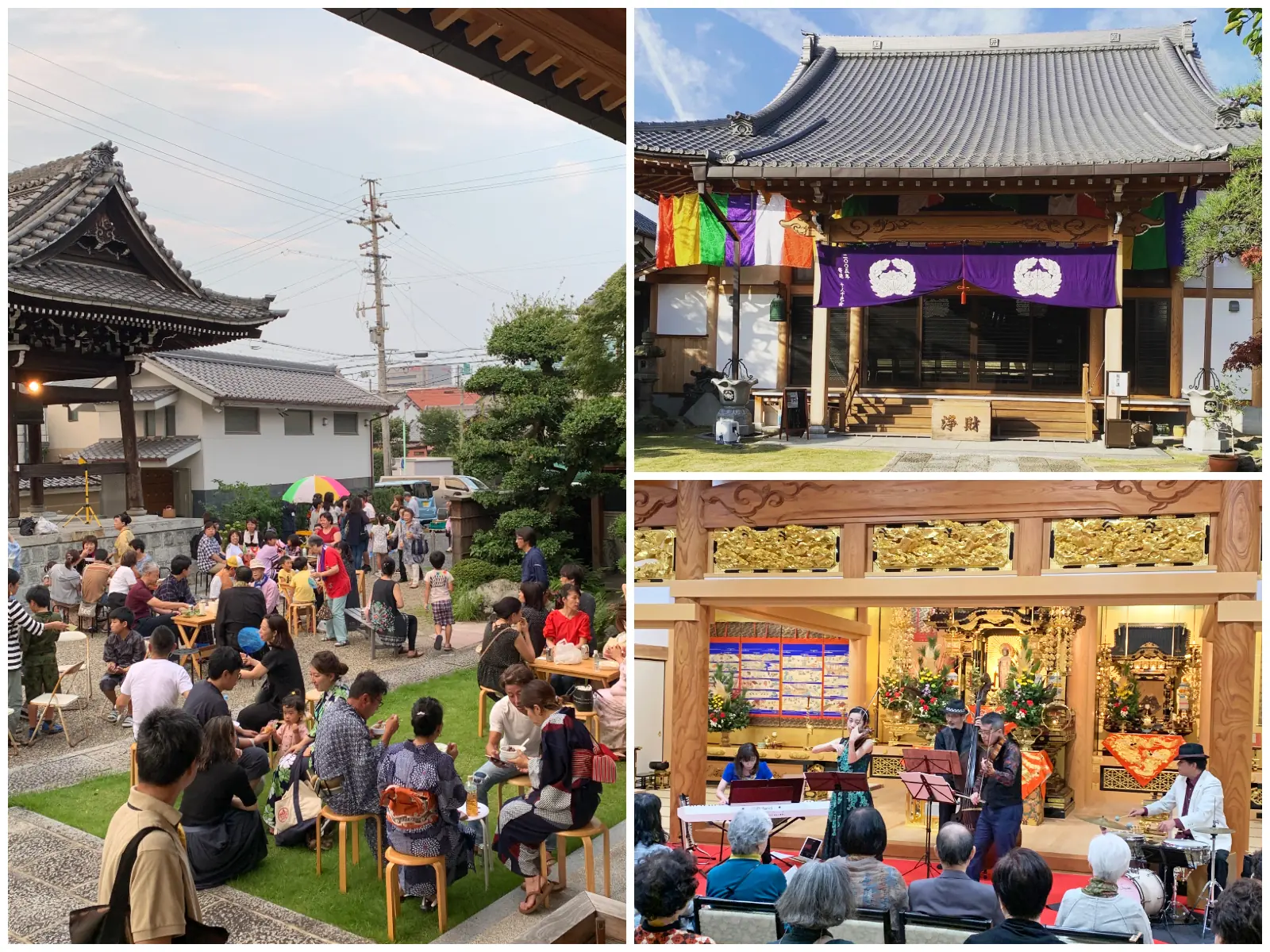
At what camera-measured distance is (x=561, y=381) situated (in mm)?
10422

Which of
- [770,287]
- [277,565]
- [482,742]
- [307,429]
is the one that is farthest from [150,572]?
[307,429]

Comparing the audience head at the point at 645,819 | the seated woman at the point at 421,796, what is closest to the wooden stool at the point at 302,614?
the seated woman at the point at 421,796

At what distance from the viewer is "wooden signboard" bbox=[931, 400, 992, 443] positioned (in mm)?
8453

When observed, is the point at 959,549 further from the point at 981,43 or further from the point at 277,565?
the point at 981,43

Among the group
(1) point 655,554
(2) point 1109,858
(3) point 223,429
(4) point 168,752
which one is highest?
(3) point 223,429

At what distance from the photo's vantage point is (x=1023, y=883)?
322cm

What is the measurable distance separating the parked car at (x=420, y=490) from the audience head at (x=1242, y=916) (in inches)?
504

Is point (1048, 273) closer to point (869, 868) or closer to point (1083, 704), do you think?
point (1083, 704)

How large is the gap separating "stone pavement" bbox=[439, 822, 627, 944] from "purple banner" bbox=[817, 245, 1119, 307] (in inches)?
209

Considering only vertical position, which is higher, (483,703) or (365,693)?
(365,693)

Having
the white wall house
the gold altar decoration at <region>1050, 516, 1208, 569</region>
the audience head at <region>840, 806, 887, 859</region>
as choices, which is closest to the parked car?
the white wall house

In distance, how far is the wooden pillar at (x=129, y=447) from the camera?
40.3 ft

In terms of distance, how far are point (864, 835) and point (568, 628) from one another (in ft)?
9.45

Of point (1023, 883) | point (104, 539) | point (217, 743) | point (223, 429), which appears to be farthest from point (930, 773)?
point (223, 429)
